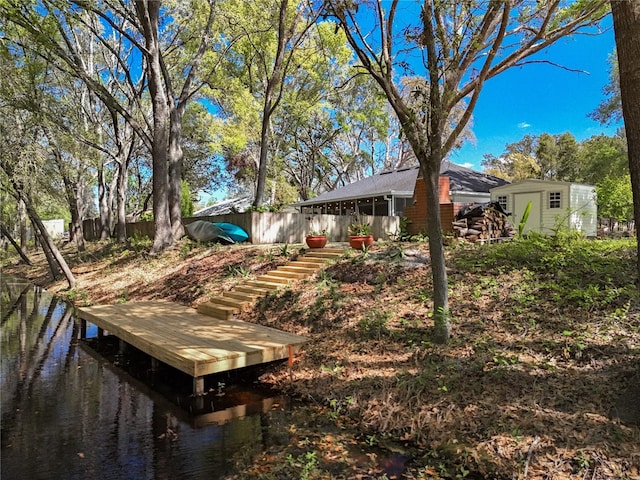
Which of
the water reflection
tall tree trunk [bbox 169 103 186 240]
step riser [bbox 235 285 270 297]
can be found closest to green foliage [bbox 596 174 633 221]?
step riser [bbox 235 285 270 297]

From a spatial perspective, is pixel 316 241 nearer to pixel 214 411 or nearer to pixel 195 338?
pixel 195 338

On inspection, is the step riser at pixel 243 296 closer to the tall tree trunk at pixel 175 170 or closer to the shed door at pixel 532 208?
the tall tree trunk at pixel 175 170

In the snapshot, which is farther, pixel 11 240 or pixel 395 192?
pixel 11 240

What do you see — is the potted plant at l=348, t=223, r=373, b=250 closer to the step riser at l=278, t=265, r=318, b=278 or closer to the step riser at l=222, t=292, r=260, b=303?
the step riser at l=278, t=265, r=318, b=278

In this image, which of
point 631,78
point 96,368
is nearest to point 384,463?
point 631,78

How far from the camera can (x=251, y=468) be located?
3.18 metres

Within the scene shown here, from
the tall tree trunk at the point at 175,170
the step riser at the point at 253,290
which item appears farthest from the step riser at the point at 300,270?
the tall tree trunk at the point at 175,170

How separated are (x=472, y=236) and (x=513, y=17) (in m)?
4.41

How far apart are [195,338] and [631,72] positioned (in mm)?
5242

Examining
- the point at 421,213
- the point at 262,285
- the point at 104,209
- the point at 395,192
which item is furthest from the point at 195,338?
the point at 104,209

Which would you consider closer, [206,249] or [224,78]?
[206,249]

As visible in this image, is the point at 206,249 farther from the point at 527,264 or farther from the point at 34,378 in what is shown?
the point at 527,264

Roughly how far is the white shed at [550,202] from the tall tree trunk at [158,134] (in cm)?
1173

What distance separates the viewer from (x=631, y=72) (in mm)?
2896
